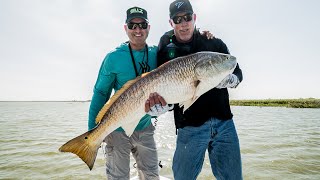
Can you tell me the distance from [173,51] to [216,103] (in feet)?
2.84

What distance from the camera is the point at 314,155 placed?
31.5 feet

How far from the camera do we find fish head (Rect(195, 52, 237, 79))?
301 cm

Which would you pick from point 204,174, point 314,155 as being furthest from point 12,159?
point 314,155

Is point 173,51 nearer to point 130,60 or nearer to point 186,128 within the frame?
point 130,60

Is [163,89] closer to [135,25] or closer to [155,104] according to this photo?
[155,104]

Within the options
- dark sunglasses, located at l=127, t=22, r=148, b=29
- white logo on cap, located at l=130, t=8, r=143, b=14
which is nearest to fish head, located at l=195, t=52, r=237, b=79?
dark sunglasses, located at l=127, t=22, r=148, b=29

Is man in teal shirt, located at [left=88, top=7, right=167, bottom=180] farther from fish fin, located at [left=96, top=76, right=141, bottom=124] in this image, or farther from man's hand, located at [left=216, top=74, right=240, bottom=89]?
man's hand, located at [left=216, top=74, right=240, bottom=89]

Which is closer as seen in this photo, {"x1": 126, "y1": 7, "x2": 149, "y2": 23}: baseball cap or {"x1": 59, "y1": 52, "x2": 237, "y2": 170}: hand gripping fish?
{"x1": 59, "y1": 52, "x2": 237, "y2": 170}: hand gripping fish

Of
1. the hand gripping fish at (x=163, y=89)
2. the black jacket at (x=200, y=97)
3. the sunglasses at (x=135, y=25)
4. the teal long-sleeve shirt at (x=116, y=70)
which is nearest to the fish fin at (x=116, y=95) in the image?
the hand gripping fish at (x=163, y=89)

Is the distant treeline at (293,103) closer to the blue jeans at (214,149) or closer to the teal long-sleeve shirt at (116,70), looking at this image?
the blue jeans at (214,149)

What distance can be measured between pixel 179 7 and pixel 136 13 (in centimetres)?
73

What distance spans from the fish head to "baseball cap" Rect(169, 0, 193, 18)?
2.23 feet

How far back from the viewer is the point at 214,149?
3311 millimetres

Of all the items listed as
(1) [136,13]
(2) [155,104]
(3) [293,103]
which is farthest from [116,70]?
(3) [293,103]
